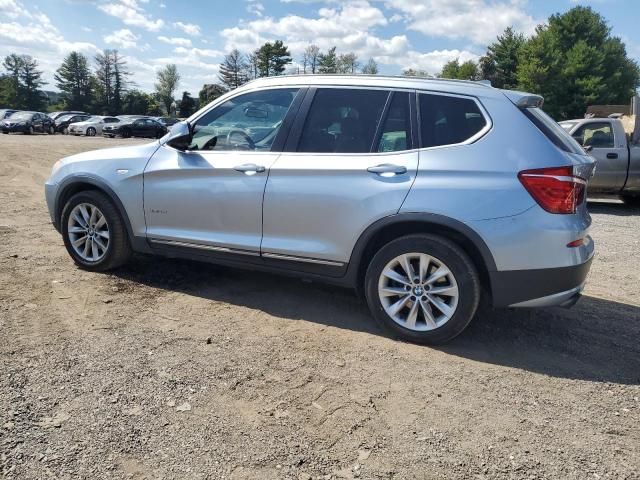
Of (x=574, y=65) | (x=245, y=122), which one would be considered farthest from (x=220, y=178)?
(x=574, y=65)

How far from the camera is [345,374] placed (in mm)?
3432

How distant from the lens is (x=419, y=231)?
150 inches

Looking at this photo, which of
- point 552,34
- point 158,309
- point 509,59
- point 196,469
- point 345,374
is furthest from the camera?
point 509,59

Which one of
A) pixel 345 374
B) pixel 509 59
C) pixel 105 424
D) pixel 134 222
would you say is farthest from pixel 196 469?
pixel 509 59

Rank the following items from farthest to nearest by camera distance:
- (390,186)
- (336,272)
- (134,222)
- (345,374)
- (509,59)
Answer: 1. (509,59)
2. (134,222)
3. (336,272)
4. (390,186)
5. (345,374)

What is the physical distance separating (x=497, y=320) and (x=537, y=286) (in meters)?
0.93

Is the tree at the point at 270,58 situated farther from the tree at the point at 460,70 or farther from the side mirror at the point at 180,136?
the side mirror at the point at 180,136

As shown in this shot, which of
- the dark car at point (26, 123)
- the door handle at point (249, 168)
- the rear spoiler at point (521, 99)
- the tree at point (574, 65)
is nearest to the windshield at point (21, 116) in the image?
the dark car at point (26, 123)

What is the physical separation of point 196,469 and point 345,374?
3.99ft

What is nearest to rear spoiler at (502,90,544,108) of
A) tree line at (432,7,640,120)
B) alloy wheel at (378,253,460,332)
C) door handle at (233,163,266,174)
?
alloy wheel at (378,253,460,332)

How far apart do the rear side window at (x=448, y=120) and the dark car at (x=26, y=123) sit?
39.0 metres

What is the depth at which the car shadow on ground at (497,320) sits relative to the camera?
3.72 meters

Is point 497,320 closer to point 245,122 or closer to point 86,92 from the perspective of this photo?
point 245,122

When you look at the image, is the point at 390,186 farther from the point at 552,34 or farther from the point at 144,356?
the point at 552,34
